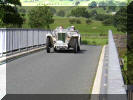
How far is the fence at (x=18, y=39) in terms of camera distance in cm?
1703

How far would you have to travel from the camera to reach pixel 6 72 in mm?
12336

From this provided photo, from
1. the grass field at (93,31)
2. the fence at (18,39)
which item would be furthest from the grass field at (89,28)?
the fence at (18,39)

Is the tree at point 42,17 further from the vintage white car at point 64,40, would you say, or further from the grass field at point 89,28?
the vintage white car at point 64,40

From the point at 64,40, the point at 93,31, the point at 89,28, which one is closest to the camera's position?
the point at 64,40

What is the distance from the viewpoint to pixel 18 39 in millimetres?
19906

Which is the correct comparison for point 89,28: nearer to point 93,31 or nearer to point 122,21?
point 93,31

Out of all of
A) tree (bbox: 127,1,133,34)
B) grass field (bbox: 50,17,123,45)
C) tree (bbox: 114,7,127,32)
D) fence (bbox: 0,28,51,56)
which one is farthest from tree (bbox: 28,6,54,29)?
fence (bbox: 0,28,51,56)

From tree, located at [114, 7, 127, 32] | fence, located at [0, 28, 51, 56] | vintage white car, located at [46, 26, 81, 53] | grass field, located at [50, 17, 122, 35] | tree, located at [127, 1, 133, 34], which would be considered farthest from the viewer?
grass field, located at [50, 17, 122, 35]

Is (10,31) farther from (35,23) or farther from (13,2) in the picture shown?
(35,23)

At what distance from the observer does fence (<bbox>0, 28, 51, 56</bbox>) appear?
17031mm

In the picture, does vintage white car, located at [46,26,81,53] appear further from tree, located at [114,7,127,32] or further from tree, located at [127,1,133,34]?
tree, located at [114,7,127,32]

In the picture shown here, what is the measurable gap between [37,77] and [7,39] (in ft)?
21.5

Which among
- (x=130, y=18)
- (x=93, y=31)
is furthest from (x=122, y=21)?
(x=93, y=31)

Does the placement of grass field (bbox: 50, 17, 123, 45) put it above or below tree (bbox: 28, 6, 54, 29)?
below
